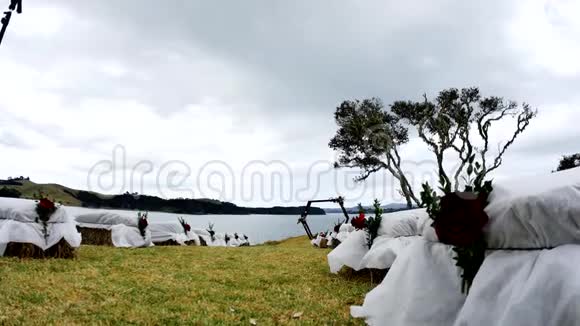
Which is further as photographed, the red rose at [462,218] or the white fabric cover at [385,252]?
the white fabric cover at [385,252]

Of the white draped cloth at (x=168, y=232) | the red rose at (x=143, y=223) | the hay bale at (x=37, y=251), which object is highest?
the red rose at (x=143, y=223)

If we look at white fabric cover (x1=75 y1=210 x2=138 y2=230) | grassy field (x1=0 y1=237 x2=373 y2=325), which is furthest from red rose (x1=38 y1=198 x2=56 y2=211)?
white fabric cover (x1=75 y1=210 x2=138 y2=230)

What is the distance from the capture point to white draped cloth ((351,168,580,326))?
2.01 metres

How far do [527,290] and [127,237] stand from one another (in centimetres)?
1340

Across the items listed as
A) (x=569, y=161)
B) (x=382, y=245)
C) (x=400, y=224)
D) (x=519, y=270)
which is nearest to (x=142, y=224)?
(x=382, y=245)

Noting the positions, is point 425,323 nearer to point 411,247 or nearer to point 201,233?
point 411,247

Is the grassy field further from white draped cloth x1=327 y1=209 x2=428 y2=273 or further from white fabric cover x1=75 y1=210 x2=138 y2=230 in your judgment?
white fabric cover x1=75 y1=210 x2=138 y2=230

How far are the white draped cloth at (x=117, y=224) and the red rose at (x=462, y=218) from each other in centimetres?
1261

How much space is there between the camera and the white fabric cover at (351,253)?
6.75 meters

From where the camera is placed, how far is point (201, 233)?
2169cm

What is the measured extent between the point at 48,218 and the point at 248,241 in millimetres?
19084

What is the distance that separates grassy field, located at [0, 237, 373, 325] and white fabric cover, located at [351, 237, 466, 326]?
0.86 meters

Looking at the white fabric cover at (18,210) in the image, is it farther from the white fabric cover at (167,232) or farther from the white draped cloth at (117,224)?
the white fabric cover at (167,232)

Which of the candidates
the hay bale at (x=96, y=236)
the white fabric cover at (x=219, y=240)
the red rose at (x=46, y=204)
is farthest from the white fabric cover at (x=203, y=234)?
the red rose at (x=46, y=204)
